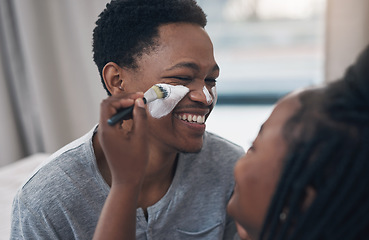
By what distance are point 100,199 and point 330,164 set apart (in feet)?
A: 1.89

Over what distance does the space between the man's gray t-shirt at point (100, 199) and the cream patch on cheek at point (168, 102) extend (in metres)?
0.18

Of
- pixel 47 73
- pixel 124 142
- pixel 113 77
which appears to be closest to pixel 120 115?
pixel 124 142

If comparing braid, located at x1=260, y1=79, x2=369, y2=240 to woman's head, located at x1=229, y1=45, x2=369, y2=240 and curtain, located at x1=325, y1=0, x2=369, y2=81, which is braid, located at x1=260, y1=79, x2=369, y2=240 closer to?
woman's head, located at x1=229, y1=45, x2=369, y2=240

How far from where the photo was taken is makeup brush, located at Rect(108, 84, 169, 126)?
0.65m

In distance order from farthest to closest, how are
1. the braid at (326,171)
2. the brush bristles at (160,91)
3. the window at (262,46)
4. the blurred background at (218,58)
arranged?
the window at (262,46)
the blurred background at (218,58)
the brush bristles at (160,91)
the braid at (326,171)

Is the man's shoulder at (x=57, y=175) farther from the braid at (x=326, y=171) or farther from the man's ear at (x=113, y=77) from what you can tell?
the braid at (x=326, y=171)

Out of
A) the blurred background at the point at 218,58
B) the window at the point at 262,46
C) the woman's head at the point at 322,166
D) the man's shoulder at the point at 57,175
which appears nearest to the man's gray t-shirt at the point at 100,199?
the man's shoulder at the point at 57,175

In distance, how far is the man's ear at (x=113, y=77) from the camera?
36.1 inches

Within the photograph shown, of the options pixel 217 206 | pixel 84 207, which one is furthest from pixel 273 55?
pixel 84 207

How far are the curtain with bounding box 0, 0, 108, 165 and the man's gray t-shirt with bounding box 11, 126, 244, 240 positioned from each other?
1.19m

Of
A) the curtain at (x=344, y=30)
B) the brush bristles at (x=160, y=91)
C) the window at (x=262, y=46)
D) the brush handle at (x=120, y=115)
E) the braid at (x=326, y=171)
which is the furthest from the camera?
the window at (x=262, y=46)

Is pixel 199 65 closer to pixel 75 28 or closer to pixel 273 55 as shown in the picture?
pixel 75 28

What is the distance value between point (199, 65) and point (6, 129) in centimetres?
168

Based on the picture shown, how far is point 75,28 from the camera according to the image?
2.03m
